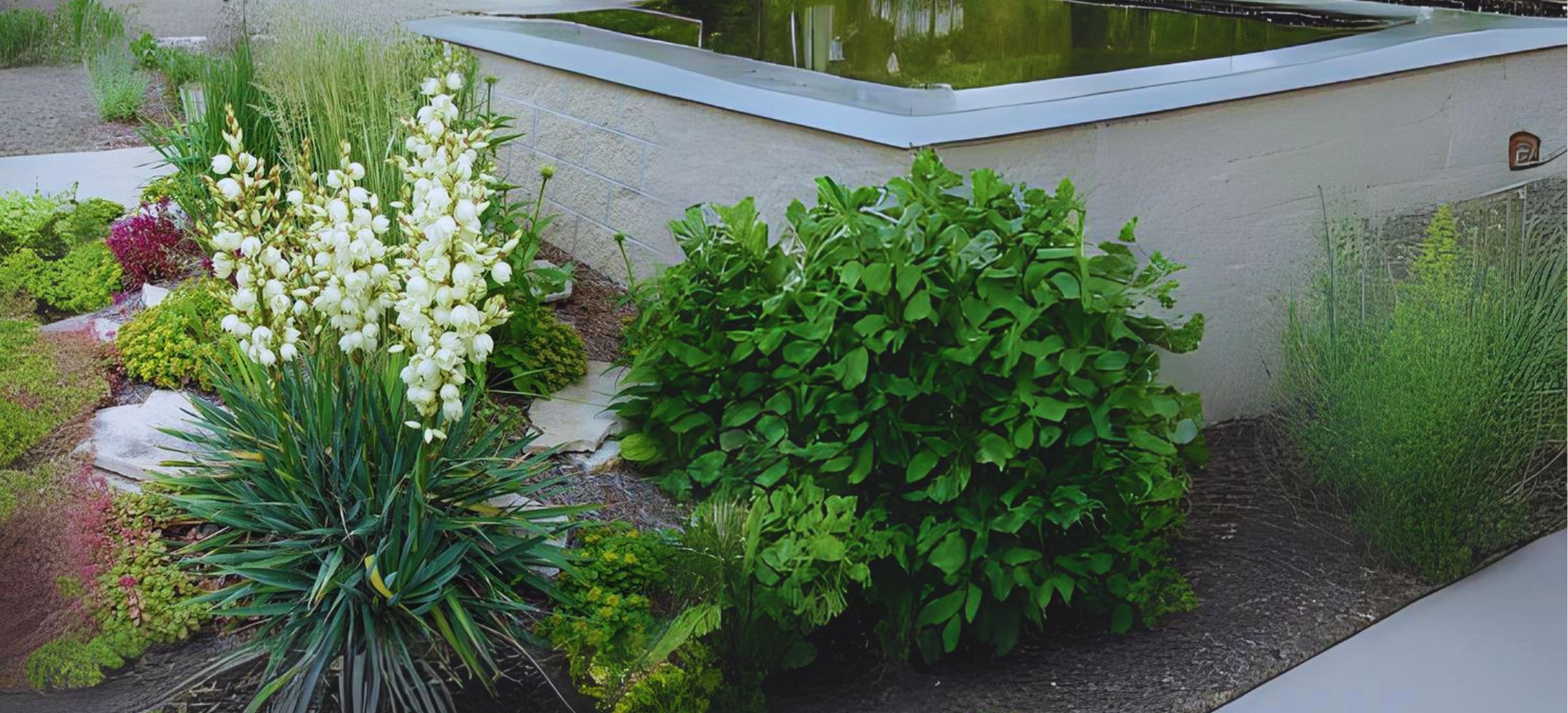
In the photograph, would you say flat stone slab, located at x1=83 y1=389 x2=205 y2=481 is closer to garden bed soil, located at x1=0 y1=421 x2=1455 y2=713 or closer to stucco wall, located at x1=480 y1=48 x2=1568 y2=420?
garden bed soil, located at x1=0 y1=421 x2=1455 y2=713

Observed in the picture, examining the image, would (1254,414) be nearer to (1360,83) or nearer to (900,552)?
(1360,83)

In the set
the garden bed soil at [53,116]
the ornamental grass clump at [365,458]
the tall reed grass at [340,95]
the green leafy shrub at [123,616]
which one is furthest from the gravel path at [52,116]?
the green leafy shrub at [123,616]

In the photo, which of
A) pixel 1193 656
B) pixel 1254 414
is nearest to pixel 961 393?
pixel 1193 656

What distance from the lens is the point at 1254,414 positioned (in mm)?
3447

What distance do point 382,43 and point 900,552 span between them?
7.53ft

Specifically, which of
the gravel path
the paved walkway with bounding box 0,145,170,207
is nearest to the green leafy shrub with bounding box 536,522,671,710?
the paved walkway with bounding box 0,145,170,207

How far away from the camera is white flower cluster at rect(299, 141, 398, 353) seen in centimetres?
220

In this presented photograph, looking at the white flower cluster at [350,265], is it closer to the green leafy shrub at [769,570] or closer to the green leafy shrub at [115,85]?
the green leafy shrub at [769,570]

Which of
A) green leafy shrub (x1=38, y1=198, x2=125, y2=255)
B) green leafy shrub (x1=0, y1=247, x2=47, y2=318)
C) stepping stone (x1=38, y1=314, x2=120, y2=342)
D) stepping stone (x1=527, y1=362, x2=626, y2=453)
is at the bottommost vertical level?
stepping stone (x1=527, y1=362, x2=626, y2=453)

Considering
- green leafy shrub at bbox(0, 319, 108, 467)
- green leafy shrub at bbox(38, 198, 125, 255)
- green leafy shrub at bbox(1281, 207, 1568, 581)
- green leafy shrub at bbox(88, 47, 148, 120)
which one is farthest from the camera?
green leafy shrub at bbox(88, 47, 148, 120)

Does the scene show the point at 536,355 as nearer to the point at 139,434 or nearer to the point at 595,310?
the point at 595,310

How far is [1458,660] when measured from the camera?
9.80 ft

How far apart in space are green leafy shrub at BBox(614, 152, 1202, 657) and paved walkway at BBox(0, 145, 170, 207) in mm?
2396

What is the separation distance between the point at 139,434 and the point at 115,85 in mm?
2119
